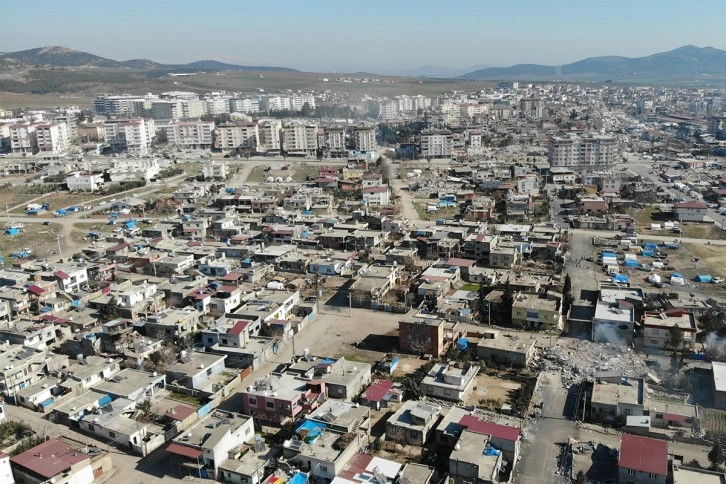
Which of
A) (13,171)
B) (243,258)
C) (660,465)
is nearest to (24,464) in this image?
(660,465)

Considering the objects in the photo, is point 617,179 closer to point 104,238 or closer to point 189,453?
point 104,238

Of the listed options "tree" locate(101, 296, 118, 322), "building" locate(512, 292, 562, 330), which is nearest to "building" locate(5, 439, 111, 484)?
"tree" locate(101, 296, 118, 322)

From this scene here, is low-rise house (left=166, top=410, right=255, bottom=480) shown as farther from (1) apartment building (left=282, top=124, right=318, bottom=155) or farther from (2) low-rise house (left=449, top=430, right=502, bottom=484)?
(1) apartment building (left=282, top=124, right=318, bottom=155)

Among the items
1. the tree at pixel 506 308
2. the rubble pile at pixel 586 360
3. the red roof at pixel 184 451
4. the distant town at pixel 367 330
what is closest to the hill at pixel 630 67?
the distant town at pixel 367 330

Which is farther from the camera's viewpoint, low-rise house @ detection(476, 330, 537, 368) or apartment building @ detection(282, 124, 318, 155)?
apartment building @ detection(282, 124, 318, 155)

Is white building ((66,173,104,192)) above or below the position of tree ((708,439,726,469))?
above

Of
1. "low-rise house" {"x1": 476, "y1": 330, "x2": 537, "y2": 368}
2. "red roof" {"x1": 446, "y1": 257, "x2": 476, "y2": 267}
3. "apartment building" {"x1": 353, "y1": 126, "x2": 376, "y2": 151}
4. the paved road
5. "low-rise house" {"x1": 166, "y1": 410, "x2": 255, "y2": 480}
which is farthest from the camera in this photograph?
"apartment building" {"x1": 353, "y1": 126, "x2": 376, "y2": 151}

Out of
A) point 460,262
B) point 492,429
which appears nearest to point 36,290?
point 460,262

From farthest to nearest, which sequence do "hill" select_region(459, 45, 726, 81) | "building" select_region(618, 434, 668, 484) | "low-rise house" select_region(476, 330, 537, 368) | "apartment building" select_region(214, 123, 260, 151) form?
"hill" select_region(459, 45, 726, 81)
"apartment building" select_region(214, 123, 260, 151)
"low-rise house" select_region(476, 330, 537, 368)
"building" select_region(618, 434, 668, 484)
